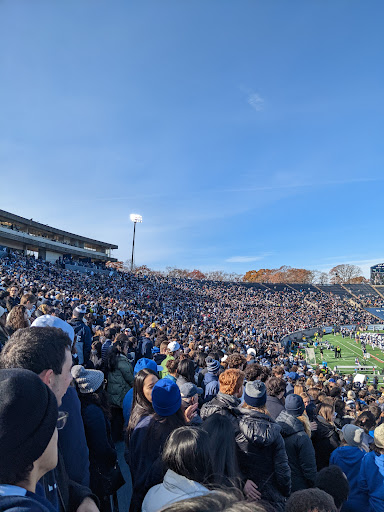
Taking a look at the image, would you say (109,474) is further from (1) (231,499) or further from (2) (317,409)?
(2) (317,409)

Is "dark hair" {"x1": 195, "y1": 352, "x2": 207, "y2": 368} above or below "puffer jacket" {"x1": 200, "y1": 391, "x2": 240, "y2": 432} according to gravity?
below

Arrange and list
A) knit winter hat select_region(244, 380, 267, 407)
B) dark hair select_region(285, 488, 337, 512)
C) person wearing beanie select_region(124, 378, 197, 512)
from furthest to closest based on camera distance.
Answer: knit winter hat select_region(244, 380, 267, 407)
person wearing beanie select_region(124, 378, 197, 512)
dark hair select_region(285, 488, 337, 512)

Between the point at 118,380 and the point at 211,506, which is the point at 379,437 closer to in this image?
the point at 211,506

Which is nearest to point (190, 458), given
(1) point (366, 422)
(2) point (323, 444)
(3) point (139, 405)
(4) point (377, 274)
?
(3) point (139, 405)

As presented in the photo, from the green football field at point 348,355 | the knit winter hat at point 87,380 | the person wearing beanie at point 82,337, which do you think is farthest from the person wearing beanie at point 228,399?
the green football field at point 348,355

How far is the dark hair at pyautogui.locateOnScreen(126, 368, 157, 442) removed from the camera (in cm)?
317

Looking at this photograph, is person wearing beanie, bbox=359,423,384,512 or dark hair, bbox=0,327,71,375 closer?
dark hair, bbox=0,327,71,375

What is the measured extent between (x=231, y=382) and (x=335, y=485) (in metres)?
1.24

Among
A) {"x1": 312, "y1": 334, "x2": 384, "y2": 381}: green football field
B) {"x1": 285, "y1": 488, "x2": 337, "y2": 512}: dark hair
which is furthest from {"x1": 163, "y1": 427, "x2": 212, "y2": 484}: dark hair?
{"x1": 312, "y1": 334, "x2": 384, "y2": 381}: green football field

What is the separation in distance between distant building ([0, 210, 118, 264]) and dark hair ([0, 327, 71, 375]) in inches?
1416

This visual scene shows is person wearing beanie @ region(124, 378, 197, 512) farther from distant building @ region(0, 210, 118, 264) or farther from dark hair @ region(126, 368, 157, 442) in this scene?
distant building @ region(0, 210, 118, 264)

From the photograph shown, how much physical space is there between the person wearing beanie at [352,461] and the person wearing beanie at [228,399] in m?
1.35

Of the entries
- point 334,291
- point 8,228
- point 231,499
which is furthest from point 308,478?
point 334,291

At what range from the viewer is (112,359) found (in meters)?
5.15
